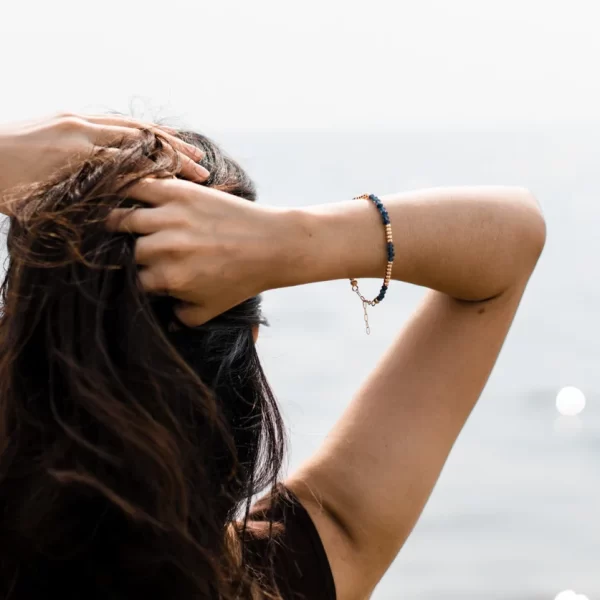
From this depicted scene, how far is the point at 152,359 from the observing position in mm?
1112

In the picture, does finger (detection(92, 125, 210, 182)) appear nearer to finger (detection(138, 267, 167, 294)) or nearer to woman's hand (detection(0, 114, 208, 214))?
woman's hand (detection(0, 114, 208, 214))

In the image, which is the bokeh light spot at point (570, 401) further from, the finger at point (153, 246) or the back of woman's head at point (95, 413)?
the finger at point (153, 246)

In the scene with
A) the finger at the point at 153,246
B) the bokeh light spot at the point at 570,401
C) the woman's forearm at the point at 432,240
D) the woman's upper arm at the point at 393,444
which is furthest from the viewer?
the bokeh light spot at the point at 570,401

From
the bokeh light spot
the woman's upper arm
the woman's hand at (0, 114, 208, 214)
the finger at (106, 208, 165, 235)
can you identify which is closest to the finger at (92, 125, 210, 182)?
the woman's hand at (0, 114, 208, 214)

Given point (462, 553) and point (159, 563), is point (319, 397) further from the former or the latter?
point (159, 563)

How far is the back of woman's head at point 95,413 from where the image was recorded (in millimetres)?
1089

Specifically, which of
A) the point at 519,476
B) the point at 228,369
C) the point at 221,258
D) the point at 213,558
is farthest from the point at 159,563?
the point at 519,476

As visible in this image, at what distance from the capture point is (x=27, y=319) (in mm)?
1109

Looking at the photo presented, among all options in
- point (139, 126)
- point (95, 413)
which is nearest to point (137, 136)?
point (139, 126)

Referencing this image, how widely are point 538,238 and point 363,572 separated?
1.82 feet

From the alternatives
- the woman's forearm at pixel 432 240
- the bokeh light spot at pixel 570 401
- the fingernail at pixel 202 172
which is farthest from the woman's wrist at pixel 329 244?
the bokeh light spot at pixel 570 401

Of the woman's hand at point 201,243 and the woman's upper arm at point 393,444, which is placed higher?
the woman's hand at point 201,243

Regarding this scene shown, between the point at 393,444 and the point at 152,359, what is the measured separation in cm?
43

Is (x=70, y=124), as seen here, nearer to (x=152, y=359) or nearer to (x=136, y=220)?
(x=136, y=220)
